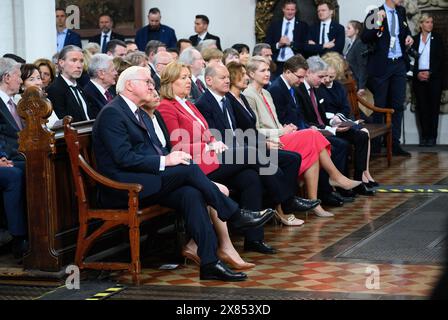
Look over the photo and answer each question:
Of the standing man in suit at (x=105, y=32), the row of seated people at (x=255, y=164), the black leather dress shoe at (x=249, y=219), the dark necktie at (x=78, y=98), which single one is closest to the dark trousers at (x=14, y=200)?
the row of seated people at (x=255, y=164)

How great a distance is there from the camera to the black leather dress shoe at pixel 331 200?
915 centimetres

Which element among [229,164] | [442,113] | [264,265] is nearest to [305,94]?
[229,164]

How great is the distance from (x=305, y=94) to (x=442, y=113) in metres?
5.18

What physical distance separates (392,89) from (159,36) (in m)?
3.72

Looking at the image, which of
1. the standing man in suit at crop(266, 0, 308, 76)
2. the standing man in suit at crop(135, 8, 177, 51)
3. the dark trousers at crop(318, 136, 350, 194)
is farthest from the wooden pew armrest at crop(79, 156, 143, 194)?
the standing man in suit at crop(135, 8, 177, 51)

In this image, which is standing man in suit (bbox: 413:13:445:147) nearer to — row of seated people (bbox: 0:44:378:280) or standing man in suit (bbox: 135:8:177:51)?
standing man in suit (bbox: 135:8:177:51)

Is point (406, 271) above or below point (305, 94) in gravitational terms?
below

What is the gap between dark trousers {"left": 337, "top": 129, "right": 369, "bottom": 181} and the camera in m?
9.95

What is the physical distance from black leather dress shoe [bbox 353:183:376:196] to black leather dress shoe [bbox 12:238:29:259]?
4.32 meters

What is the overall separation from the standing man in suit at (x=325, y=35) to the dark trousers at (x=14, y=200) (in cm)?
788

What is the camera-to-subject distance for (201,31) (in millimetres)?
14461

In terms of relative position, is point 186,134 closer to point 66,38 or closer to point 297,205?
point 297,205

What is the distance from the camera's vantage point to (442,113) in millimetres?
14117
